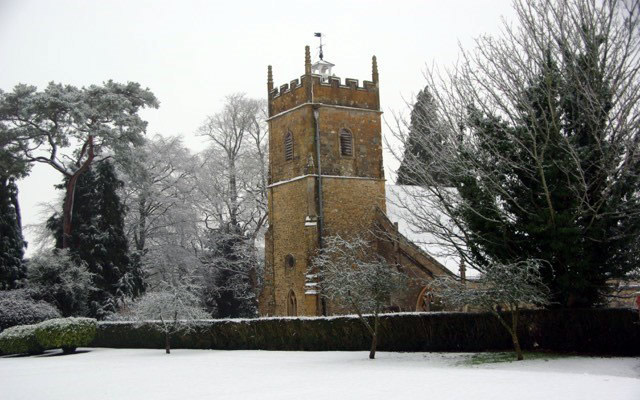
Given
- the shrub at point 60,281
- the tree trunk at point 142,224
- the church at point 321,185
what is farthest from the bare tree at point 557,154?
the tree trunk at point 142,224

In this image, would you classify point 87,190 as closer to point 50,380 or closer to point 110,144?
point 110,144

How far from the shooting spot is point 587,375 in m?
12.8

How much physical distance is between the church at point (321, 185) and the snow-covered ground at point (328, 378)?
8.47 m

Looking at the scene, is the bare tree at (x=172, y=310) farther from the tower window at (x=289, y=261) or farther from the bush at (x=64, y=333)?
the tower window at (x=289, y=261)

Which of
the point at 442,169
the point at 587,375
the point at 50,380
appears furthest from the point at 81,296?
the point at 587,375

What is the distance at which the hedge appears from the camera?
1684cm

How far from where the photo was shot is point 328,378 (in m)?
14.3

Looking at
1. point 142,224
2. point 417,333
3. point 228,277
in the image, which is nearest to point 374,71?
point 228,277

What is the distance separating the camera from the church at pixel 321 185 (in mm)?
29312

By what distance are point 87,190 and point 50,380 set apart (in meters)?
21.0

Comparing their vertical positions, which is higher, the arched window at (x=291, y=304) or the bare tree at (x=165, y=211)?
the bare tree at (x=165, y=211)

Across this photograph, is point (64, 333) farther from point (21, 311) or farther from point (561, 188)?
point (561, 188)

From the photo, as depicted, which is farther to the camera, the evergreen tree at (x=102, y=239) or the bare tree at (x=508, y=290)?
the evergreen tree at (x=102, y=239)

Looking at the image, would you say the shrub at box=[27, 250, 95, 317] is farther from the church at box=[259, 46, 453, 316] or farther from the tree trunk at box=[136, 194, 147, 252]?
the church at box=[259, 46, 453, 316]
